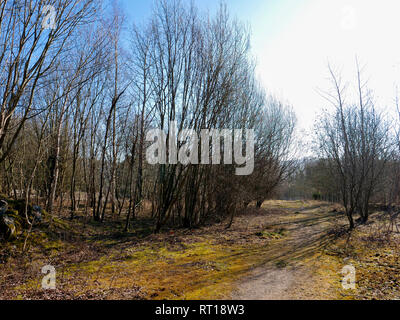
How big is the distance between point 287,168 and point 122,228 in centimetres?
1580

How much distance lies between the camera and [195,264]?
564cm

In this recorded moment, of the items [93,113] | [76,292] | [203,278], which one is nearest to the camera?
[76,292]

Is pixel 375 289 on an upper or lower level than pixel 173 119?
lower

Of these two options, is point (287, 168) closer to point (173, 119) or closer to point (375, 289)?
point (173, 119)

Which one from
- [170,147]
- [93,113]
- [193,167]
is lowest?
[193,167]

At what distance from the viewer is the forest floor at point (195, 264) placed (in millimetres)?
4055

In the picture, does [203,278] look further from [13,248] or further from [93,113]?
[93,113]

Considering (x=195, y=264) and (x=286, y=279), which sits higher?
(x=286, y=279)

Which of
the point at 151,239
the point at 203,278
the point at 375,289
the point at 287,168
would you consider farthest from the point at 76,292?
the point at 287,168

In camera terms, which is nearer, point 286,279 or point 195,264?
point 286,279

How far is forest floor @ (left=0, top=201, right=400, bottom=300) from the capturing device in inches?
160

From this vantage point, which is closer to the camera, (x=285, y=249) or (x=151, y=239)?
(x=285, y=249)
